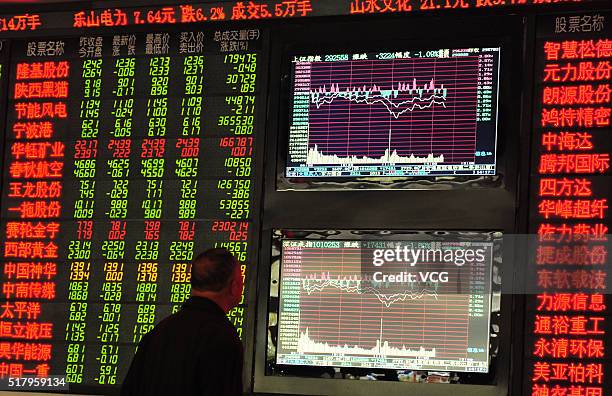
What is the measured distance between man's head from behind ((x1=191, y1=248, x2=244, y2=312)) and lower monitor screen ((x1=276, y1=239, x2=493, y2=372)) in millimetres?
1342

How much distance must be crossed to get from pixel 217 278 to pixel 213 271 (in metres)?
0.03

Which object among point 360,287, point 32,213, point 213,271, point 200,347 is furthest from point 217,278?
point 32,213

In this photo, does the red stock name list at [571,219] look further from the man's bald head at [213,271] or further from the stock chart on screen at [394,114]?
the man's bald head at [213,271]

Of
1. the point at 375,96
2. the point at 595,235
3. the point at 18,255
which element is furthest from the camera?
the point at 18,255

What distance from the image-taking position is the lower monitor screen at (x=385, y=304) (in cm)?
513

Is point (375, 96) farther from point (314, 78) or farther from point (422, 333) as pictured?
point (422, 333)

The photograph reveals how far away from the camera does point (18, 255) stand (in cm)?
587

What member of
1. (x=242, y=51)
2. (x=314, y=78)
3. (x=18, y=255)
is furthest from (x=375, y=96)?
(x=18, y=255)

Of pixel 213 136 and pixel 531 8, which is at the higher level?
pixel 531 8

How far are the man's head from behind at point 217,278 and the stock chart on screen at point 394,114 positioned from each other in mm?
1478

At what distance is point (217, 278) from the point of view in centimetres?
396

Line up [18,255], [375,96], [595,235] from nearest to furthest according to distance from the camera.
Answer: [595,235] → [375,96] → [18,255]

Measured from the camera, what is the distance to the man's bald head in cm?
396

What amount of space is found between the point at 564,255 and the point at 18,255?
8.98 ft
